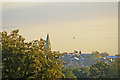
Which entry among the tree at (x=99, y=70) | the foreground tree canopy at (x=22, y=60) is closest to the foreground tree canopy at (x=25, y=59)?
the foreground tree canopy at (x=22, y=60)

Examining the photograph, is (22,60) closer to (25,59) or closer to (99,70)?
(25,59)

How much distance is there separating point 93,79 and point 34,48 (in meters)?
25.2

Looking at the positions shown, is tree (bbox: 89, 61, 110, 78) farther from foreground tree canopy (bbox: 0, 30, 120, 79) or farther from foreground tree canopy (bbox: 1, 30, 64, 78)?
foreground tree canopy (bbox: 1, 30, 64, 78)

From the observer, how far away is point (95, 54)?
161 meters

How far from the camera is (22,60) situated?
23.6 meters

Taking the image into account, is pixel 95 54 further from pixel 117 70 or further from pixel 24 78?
pixel 24 78

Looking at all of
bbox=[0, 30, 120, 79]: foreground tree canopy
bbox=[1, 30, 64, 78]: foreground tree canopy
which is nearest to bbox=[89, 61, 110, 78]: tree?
bbox=[0, 30, 120, 79]: foreground tree canopy

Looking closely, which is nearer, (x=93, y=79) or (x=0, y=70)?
(x=0, y=70)

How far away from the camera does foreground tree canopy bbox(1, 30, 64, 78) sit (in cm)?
2345

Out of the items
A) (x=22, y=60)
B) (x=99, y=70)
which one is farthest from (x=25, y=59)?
(x=99, y=70)

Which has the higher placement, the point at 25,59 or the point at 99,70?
the point at 25,59

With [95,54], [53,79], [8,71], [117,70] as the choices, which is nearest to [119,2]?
[117,70]

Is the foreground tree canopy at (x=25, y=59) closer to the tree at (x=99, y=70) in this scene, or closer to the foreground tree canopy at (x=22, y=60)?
the foreground tree canopy at (x=22, y=60)

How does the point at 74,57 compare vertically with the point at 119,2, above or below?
below
